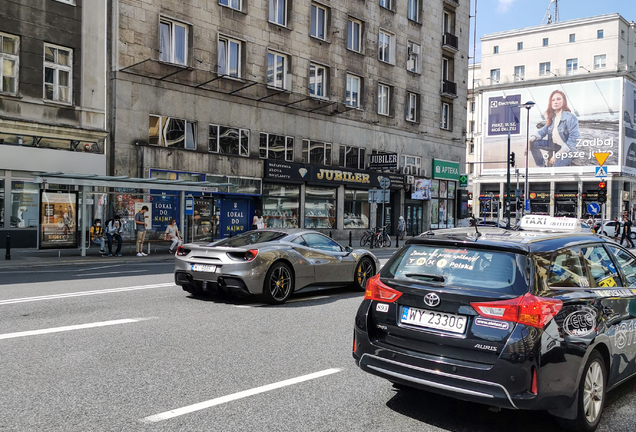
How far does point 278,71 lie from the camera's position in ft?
99.3

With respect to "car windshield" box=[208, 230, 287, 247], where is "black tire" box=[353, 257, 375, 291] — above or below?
below

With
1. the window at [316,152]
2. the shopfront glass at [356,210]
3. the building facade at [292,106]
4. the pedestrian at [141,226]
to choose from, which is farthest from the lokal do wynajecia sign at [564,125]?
the pedestrian at [141,226]

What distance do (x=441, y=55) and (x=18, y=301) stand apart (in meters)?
37.4

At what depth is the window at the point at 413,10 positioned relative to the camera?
39000 millimetres

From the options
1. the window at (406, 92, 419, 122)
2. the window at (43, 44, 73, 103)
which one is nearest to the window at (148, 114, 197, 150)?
the window at (43, 44, 73, 103)

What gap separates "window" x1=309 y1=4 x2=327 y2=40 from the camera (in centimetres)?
3231

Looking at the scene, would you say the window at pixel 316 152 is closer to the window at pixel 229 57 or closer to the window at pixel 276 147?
the window at pixel 276 147

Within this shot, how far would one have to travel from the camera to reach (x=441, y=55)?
42.1 meters

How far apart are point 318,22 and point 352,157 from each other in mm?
7787

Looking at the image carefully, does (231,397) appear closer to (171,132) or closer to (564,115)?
(171,132)

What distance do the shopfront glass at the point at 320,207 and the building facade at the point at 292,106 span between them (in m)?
0.08

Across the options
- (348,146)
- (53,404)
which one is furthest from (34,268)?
(348,146)

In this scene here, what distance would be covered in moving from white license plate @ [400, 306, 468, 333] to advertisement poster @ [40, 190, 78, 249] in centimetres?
1794

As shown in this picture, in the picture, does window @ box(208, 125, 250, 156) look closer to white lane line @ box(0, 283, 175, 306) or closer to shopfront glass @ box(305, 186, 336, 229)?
shopfront glass @ box(305, 186, 336, 229)
